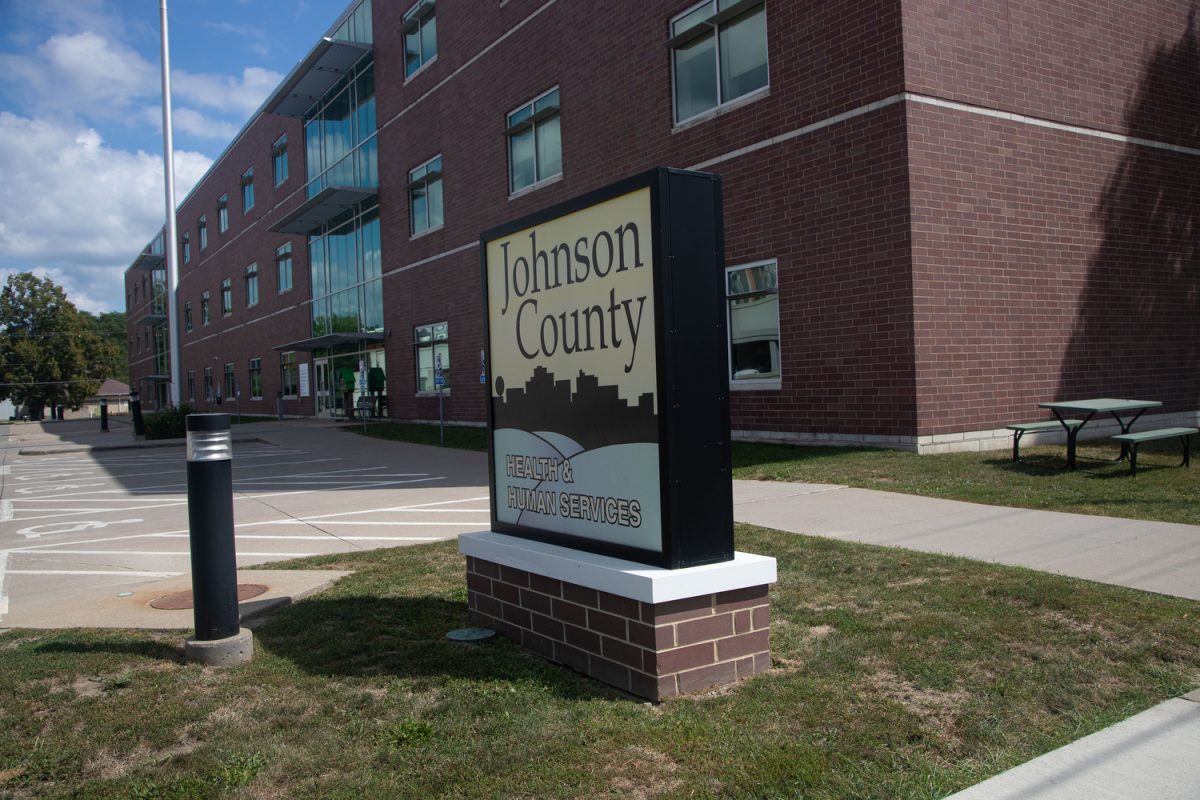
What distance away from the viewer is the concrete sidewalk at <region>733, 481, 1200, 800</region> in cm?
316

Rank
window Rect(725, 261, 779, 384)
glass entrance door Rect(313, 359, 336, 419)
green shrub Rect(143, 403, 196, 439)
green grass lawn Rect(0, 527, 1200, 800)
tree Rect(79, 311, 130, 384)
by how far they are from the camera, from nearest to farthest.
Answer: green grass lawn Rect(0, 527, 1200, 800) → window Rect(725, 261, 779, 384) → green shrub Rect(143, 403, 196, 439) → glass entrance door Rect(313, 359, 336, 419) → tree Rect(79, 311, 130, 384)

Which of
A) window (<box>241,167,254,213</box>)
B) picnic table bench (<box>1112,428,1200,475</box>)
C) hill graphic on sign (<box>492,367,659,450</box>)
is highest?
window (<box>241,167,254,213</box>)

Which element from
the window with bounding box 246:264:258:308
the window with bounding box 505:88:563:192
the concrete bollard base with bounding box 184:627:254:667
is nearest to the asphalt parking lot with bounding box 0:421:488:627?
the concrete bollard base with bounding box 184:627:254:667

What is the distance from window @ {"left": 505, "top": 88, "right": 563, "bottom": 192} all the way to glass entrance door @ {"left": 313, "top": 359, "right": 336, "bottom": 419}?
16359 mm

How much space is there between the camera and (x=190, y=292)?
58469 mm

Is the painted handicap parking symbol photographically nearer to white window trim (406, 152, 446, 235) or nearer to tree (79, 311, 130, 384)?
white window trim (406, 152, 446, 235)

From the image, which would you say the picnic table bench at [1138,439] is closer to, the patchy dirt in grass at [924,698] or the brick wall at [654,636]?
the patchy dirt in grass at [924,698]

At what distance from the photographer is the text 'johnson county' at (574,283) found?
4410mm

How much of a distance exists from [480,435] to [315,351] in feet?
59.8

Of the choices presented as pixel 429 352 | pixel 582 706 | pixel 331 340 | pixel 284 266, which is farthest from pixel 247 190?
pixel 582 706

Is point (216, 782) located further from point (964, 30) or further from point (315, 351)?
point (315, 351)

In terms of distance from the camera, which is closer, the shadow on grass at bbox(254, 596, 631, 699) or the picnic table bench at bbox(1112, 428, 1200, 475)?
the shadow on grass at bbox(254, 596, 631, 699)

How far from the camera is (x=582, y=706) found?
13.1 feet

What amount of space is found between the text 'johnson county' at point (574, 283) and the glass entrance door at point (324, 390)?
104 ft
